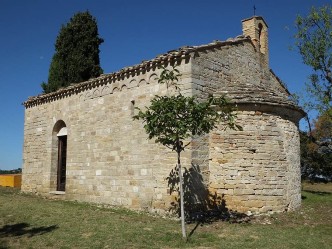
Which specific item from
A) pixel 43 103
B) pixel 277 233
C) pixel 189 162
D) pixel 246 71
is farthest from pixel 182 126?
pixel 43 103

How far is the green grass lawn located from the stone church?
2.90 feet

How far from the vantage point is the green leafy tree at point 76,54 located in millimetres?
19844

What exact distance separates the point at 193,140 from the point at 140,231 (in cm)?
304

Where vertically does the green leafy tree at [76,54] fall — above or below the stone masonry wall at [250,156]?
above

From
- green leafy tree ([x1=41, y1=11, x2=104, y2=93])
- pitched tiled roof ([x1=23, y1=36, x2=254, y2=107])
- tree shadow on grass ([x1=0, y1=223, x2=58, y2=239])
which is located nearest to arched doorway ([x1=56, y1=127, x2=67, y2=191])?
pitched tiled roof ([x1=23, y1=36, x2=254, y2=107])

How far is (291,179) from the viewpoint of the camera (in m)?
10.7

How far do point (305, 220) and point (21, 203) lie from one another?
9942 millimetres

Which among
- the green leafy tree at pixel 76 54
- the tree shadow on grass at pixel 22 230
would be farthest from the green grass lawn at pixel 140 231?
the green leafy tree at pixel 76 54

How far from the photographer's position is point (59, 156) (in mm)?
15070

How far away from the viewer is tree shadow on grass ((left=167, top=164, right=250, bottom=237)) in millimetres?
9266

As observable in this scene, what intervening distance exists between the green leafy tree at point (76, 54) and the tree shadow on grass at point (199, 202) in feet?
40.0

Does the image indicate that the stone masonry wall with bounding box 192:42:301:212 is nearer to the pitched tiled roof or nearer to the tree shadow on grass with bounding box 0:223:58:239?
the pitched tiled roof

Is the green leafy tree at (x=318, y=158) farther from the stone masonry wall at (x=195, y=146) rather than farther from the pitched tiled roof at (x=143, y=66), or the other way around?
the pitched tiled roof at (x=143, y=66)

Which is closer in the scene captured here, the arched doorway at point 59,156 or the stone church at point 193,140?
the stone church at point 193,140
